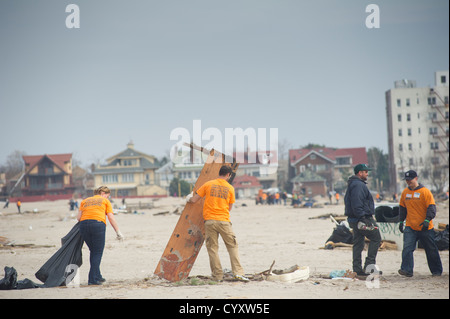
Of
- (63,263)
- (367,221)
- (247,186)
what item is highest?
(367,221)

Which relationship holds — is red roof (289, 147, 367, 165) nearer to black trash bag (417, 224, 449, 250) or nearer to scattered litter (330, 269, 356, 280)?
black trash bag (417, 224, 449, 250)

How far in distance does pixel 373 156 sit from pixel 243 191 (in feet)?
118

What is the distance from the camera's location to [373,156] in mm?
108500

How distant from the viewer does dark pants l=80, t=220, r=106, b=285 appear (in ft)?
26.6

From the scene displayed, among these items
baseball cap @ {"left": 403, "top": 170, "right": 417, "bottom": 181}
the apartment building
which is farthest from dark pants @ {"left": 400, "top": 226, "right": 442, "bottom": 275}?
the apartment building

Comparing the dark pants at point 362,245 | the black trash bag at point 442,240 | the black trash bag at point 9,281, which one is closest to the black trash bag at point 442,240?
the black trash bag at point 442,240

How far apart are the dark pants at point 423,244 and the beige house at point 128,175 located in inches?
2942

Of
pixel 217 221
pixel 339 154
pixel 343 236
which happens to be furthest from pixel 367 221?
pixel 339 154

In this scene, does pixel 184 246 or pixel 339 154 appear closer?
pixel 184 246

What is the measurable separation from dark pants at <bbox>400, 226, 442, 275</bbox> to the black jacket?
3.42 ft

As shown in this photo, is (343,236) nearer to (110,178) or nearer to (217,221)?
(217,221)

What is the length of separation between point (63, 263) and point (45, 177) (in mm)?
81406

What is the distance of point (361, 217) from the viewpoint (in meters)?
8.60

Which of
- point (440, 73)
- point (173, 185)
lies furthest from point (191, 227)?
point (440, 73)
